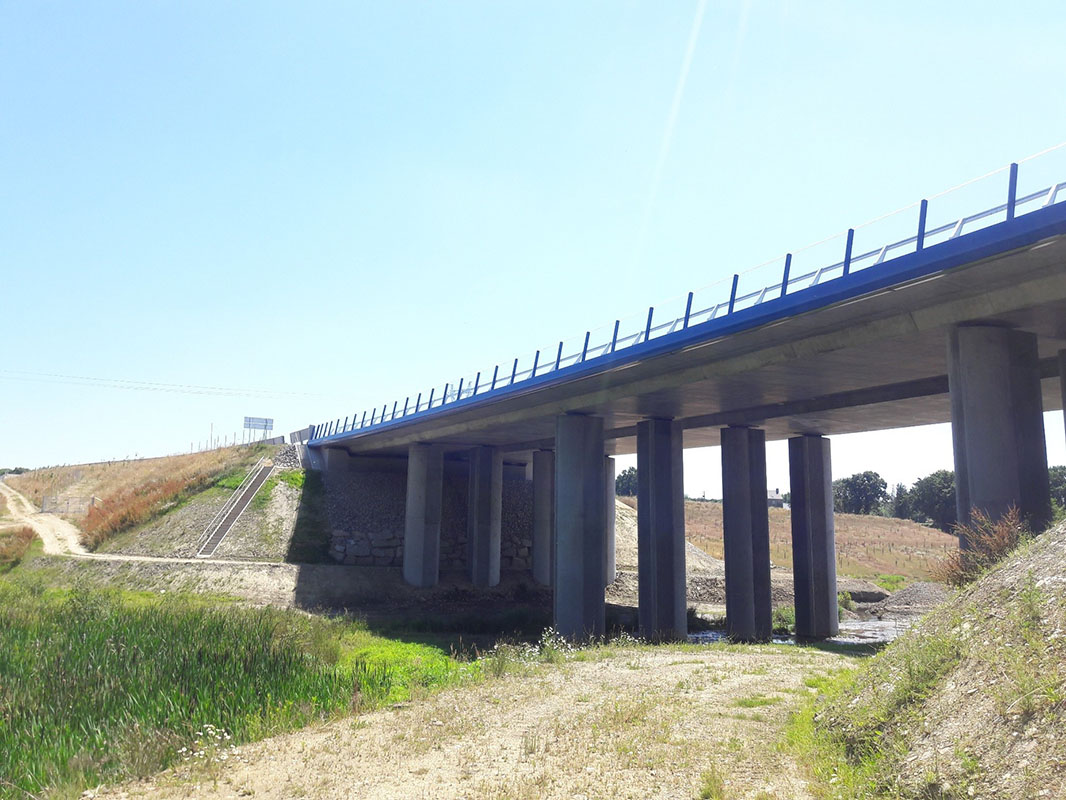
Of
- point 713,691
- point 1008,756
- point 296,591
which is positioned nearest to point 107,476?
point 296,591

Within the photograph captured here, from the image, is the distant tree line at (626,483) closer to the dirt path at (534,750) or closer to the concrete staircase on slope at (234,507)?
the concrete staircase on slope at (234,507)

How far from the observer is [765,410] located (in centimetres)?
3078

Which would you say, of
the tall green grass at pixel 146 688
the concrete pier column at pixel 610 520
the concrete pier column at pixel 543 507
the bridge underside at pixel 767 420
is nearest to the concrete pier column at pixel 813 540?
the bridge underside at pixel 767 420

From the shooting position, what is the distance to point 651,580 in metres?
31.9

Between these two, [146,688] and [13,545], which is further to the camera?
[13,545]

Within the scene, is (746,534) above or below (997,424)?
below

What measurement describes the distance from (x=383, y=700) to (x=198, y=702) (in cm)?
291

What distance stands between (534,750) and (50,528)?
190 ft

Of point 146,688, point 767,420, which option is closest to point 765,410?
point 767,420

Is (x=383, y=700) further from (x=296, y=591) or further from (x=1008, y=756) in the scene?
(x=296, y=591)

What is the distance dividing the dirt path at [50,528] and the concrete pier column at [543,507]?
90.8 ft

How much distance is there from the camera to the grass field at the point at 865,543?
196 feet

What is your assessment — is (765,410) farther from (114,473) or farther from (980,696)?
(114,473)

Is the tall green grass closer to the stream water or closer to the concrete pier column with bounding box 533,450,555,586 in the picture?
the stream water
